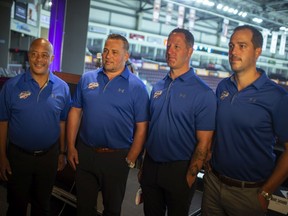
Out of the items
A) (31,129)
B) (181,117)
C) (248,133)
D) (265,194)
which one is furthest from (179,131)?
(31,129)

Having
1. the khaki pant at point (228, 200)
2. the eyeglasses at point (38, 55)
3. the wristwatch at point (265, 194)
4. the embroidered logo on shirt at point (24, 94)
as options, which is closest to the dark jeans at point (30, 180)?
the embroidered logo on shirt at point (24, 94)

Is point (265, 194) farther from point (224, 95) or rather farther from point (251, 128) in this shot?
point (224, 95)

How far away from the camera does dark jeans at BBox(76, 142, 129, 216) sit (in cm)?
190

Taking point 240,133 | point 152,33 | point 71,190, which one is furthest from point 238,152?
point 152,33

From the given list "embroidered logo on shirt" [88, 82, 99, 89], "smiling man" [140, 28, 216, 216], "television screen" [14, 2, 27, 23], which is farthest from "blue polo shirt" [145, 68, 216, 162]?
"television screen" [14, 2, 27, 23]

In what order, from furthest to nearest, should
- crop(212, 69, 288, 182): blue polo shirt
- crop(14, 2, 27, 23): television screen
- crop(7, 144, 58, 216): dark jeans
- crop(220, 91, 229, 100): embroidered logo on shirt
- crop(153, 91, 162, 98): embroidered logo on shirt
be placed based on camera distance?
crop(14, 2, 27, 23): television screen, crop(7, 144, 58, 216): dark jeans, crop(153, 91, 162, 98): embroidered logo on shirt, crop(220, 91, 229, 100): embroidered logo on shirt, crop(212, 69, 288, 182): blue polo shirt

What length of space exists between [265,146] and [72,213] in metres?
2.04

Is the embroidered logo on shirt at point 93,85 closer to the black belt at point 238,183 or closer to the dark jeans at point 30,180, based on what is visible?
the dark jeans at point 30,180

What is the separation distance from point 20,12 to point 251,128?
782 cm

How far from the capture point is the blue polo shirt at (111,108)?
188 cm

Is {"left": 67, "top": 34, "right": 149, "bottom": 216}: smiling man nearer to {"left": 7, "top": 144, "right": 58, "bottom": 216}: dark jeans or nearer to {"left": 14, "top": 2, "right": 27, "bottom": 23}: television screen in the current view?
{"left": 7, "top": 144, "right": 58, "bottom": 216}: dark jeans

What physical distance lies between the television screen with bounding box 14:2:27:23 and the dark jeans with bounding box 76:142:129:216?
6751 millimetres

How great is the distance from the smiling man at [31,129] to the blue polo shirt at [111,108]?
0.84ft

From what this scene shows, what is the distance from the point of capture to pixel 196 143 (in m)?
1.79
